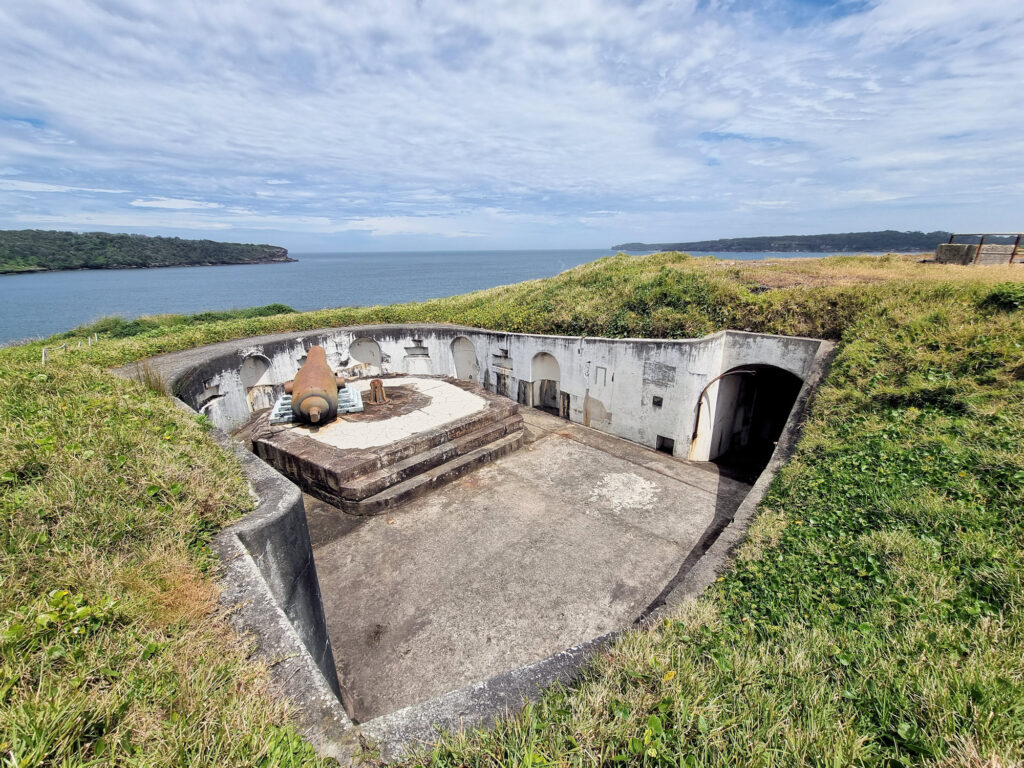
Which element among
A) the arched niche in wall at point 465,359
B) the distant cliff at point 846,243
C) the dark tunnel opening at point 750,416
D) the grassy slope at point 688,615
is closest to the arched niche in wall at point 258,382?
the arched niche in wall at point 465,359

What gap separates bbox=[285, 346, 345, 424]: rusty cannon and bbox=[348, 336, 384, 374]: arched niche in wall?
4037mm

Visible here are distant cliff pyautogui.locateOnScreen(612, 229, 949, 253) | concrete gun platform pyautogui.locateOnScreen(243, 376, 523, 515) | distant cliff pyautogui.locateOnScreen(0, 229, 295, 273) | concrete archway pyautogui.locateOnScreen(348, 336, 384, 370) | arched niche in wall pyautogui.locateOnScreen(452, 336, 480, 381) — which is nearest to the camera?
concrete gun platform pyautogui.locateOnScreen(243, 376, 523, 515)

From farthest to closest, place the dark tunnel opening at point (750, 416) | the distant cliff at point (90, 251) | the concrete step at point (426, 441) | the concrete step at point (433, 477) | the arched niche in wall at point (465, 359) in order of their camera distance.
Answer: the distant cliff at point (90, 251), the arched niche in wall at point (465, 359), the dark tunnel opening at point (750, 416), the concrete step at point (426, 441), the concrete step at point (433, 477)

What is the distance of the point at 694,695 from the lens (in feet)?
7.33

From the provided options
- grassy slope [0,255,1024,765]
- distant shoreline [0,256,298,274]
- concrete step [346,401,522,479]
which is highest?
distant shoreline [0,256,298,274]

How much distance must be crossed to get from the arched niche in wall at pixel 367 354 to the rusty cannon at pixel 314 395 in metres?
4.04

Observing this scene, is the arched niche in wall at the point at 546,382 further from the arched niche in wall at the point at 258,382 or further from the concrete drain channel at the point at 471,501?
the arched niche in wall at the point at 258,382

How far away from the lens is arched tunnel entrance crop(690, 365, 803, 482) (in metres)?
10.3

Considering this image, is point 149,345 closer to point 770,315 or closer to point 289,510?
point 289,510

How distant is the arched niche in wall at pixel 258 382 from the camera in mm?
11820

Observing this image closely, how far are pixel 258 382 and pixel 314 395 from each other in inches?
182

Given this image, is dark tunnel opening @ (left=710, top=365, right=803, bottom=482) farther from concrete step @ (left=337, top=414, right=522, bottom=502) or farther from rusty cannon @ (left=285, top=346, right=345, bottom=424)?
rusty cannon @ (left=285, top=346, right=345, bottom=424)

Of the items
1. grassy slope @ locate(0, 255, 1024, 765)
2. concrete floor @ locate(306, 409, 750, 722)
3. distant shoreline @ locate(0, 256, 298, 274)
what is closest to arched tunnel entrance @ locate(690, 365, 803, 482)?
concrete floor @ locate(306, 409, 750, 722)

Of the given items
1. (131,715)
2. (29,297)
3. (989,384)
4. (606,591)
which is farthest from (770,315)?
(29,297)
